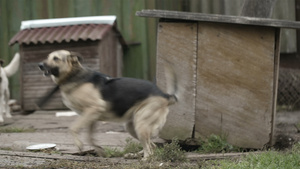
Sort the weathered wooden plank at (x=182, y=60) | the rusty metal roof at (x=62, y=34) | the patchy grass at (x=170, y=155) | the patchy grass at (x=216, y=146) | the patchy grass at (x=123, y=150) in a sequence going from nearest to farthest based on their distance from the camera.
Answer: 1. the patchy grass at (x=170, y=155)
2. the patchy grass at (x=123, y=150)
3. the patchy grass at (x=216, y=146)
4. the weathered wooden plank at (x=182, y=60)
5. the rusty metal roof at (x=62, y=34)

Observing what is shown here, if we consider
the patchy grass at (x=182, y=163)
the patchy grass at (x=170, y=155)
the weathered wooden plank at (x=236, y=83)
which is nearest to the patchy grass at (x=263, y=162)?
the patchy grass at (x=182, y=163)

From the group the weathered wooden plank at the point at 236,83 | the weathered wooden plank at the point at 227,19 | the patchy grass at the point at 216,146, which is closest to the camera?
the weathered wooden plank at the point at 227,19

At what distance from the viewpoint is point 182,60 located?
642cm

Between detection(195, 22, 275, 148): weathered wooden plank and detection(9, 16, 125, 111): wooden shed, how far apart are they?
12.5 ft

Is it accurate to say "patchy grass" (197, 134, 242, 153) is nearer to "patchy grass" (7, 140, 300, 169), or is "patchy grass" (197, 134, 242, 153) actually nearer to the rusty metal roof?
"patchy grass" (7, 140, 300, 169)

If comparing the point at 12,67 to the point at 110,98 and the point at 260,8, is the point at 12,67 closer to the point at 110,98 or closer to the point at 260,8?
the point at 110,98

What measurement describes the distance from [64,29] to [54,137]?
3.92 metres

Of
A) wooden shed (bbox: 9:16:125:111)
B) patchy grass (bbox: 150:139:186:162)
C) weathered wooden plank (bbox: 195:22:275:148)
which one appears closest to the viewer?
patchy grass (bbox: 150:139:186:162)

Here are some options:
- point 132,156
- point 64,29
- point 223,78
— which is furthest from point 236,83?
point 64,29

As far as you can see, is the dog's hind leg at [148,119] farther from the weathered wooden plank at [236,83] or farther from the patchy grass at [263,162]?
the weathered wooden plank at [236,83]

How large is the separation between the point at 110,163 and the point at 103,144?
1420mm

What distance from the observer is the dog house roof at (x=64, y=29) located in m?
9.73

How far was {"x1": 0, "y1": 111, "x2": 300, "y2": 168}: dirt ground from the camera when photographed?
515cm

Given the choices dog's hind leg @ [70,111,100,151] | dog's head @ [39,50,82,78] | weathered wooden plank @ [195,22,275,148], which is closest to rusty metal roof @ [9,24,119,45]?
weathered wooden plank @ [195,22,275,148]
